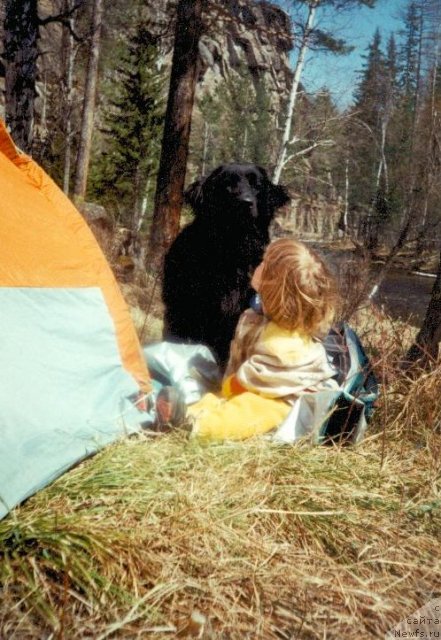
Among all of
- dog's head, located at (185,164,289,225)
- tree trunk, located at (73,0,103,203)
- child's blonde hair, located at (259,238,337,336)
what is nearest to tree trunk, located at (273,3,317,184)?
tree trunk, located at (73,0,103,203)

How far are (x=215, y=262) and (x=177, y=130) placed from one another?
3562 millimetres

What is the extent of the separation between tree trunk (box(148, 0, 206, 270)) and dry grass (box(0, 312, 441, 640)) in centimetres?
444

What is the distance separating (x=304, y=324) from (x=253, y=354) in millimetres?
307

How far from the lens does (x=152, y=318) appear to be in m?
5.95

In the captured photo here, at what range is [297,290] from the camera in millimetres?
2471

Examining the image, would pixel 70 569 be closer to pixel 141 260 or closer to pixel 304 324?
pixel 304 324

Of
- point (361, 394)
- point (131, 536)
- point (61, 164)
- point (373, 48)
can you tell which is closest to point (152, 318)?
point (361, 394)

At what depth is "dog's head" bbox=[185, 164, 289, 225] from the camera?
11.4ft

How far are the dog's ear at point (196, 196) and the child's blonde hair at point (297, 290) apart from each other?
46.1 inches

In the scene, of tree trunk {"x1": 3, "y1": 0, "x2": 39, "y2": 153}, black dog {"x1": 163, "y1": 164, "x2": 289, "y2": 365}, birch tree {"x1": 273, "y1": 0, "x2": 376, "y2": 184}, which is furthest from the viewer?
birch tree {"x1": 273, "y1": 0, "x2": 376, "y2": 184}

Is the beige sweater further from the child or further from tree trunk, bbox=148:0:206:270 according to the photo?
tree trunk, bbox=148:0:206:270

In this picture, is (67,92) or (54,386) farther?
(67,92)

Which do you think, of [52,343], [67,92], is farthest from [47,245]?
[67,92]

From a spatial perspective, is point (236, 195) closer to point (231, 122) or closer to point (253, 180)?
point (253, 180)
